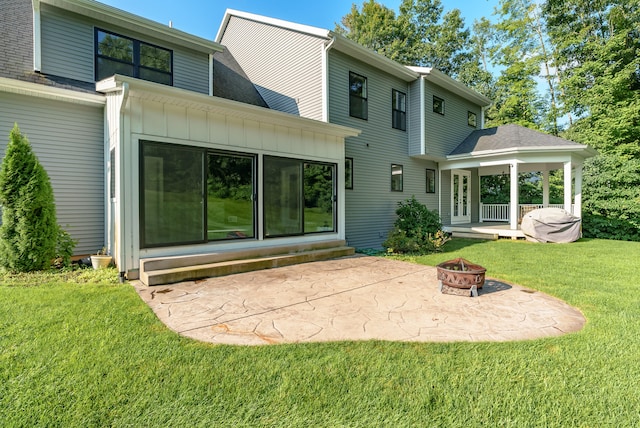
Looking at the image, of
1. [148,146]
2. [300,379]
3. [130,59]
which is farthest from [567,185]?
[130,59]

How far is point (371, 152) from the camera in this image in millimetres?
9828

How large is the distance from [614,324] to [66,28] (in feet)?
35.0

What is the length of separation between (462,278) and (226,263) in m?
3.85

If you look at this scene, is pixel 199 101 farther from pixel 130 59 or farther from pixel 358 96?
pixel 358 96

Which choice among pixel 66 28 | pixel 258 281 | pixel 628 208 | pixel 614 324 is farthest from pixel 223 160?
pixel 628 208

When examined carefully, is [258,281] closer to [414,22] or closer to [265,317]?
[265,317]

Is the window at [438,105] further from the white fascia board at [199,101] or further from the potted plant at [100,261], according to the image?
the potted plant at [100,261]

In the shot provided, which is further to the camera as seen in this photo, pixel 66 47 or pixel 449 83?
pixel 449 83

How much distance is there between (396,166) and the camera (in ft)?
35.4

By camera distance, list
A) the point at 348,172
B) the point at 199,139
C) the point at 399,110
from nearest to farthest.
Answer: the point at 199,139 < the point at 348,172 < the point at 399,110

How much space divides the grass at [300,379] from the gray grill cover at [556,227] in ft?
24.0

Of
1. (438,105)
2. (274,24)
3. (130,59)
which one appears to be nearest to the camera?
(130,59)

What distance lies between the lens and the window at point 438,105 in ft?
38.3

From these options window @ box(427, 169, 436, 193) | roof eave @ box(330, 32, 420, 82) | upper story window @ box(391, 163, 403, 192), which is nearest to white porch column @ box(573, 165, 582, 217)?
window @ box(427, 169, 436, 193)
